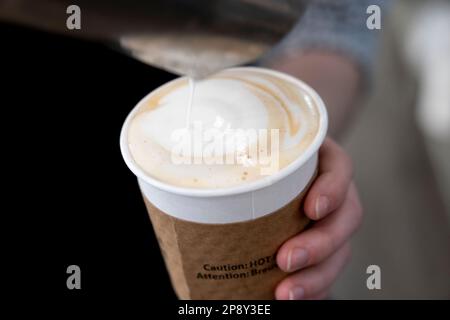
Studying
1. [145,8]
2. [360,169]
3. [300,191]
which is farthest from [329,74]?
[360,169]

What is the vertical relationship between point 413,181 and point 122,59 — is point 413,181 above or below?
below

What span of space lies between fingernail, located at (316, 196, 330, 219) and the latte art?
0.23 ft

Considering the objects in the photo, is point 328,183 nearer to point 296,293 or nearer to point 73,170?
point 296,293

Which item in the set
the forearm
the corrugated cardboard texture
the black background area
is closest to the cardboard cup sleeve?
the corrugated cardboard texture

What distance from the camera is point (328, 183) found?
0.60 m

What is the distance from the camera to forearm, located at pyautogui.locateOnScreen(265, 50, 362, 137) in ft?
3.55

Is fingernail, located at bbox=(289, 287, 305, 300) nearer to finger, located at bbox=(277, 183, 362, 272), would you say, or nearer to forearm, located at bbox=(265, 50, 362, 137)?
finger, located at bbox=(277, 183, 362, 272)

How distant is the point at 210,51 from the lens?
50 centimetres

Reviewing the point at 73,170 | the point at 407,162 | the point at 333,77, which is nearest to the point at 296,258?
the point at 73,170

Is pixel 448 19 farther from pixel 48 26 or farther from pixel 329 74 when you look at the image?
pixel 48 26

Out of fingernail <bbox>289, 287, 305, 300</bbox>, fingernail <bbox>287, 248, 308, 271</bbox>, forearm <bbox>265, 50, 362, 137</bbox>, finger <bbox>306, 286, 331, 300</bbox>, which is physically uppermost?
forearm <bbox>265, 50, 362, 137</bbox>

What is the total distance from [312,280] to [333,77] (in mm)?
572
